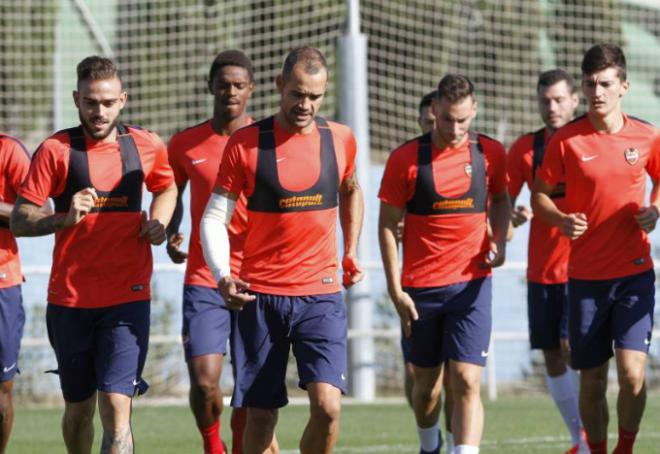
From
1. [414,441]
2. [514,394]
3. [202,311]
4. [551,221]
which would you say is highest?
[551,221]

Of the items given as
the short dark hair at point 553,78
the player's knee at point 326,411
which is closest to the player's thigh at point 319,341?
the player's knee at point 326,411

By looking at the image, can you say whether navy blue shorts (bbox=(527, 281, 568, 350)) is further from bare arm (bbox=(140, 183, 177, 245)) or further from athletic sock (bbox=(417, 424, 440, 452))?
bare arm (bbox=(140, 183, 177, 245))

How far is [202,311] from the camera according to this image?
9.44 m

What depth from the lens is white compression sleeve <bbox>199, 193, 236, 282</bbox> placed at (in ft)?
25.4

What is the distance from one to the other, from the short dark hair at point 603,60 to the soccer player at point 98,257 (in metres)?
2.77

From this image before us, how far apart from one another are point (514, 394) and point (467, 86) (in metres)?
8.87

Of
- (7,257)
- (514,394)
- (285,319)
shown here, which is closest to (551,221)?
(285,319)

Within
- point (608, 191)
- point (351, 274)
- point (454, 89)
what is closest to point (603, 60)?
point (608, 191)

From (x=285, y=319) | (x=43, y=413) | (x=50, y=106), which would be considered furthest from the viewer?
(x=50, y=106)

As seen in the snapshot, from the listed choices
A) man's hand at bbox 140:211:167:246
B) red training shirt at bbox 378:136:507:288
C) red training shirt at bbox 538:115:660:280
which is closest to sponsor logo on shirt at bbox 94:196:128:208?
man's hand at bbox 140:211:167:246

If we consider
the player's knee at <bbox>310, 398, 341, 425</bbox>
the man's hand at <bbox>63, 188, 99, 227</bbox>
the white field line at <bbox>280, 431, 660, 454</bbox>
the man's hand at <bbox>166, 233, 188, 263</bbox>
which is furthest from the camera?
the white field line at <bbox>280, 431, 660, 454</bbox>

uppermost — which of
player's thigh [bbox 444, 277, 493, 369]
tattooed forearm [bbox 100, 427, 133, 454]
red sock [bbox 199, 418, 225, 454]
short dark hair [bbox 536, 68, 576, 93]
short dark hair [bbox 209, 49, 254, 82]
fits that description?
short dark hair [bbox 209, 49, 254, 82]

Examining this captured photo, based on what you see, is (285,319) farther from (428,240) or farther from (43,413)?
(43,413)

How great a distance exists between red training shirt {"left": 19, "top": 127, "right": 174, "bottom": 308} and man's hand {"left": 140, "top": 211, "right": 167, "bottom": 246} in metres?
0.05
